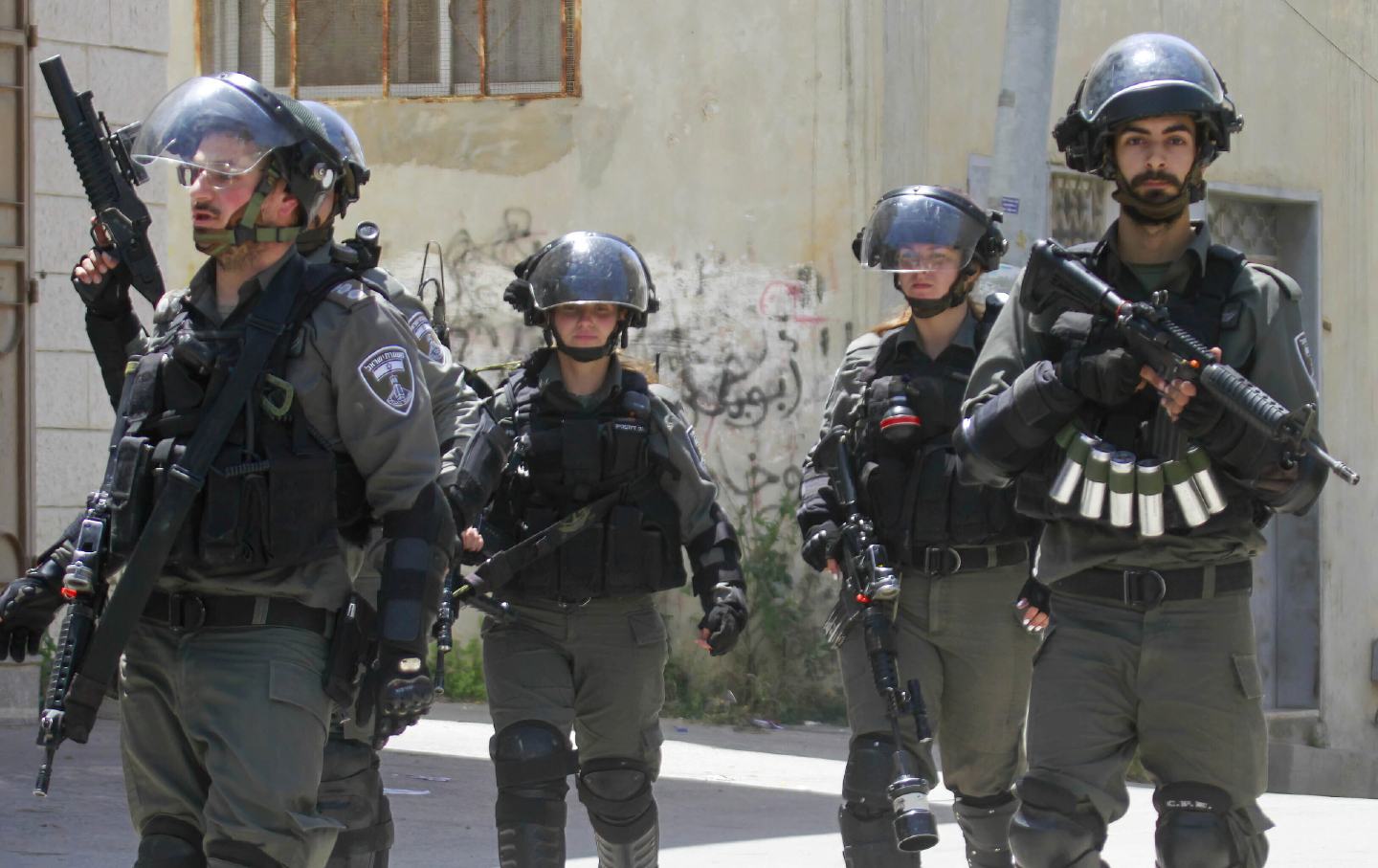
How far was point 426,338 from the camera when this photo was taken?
580 cm

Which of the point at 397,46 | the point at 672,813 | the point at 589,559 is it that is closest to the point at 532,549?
the point at 589,559

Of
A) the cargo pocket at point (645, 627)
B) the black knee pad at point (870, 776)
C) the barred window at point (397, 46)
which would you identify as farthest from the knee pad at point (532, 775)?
the barred window at point (397, 46)

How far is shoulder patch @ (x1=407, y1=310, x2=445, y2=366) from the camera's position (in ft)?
19.0

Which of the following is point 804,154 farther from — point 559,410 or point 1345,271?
point 559,410

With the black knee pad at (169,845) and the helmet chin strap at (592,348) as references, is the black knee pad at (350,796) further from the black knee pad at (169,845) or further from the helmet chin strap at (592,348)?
the helmet chin strap at (592,348)

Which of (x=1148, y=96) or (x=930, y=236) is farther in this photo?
(x=930, y=236)

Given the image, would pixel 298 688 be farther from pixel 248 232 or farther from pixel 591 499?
pixel 591 499

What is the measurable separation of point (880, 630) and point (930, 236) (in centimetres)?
115

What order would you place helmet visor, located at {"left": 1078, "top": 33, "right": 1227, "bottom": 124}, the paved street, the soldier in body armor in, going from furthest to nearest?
the paved street
the soldier in body armor
helmet visor, located at {"left": 1078, "top": 33, "right": 1227, "bottom": 124}

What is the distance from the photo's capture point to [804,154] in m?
11.5

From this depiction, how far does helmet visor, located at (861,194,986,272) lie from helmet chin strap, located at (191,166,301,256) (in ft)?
7.12

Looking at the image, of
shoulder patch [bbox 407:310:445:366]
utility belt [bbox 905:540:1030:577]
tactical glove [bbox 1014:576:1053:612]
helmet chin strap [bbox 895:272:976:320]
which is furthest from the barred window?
tactical glove [bbox 1014:576:1053:612]

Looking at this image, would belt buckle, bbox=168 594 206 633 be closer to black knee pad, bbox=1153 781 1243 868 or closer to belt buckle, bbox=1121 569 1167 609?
belt buckle, bbox=1121 569 1167 609

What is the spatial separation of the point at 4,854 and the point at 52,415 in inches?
127
